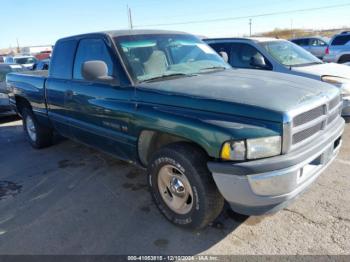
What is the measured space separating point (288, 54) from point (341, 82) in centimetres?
160

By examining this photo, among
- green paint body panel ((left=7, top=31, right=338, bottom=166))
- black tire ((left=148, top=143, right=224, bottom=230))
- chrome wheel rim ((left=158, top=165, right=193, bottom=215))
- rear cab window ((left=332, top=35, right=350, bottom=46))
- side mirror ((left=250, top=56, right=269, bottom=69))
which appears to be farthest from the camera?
rear cab window ((left=332, top=35, right=350, bottom=46))

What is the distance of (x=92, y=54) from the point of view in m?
3.98

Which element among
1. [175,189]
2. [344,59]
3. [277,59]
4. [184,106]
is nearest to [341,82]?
[277,59]

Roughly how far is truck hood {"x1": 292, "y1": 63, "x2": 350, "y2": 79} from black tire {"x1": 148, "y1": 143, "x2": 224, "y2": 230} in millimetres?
3831

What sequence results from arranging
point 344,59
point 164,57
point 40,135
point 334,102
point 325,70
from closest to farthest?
point 334,102 → point 164,57 → point 40,135 → point 325,70 → point 344,59

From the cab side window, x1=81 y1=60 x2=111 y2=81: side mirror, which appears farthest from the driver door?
x1=81 y1=60 x2=111 y2=81: side mirror

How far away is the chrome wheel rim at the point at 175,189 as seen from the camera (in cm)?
293

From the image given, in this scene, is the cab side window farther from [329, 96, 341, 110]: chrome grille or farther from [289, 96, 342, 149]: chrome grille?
[329, 96, 341, 110]: chrome grille

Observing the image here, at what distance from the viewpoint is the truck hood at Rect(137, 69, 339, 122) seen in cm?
250

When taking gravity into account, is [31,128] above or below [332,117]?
below

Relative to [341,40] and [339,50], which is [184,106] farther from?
[341,40]

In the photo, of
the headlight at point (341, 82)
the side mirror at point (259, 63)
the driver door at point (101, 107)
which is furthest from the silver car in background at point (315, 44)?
the driver door at point (101, 107)

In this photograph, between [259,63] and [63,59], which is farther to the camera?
[259,63]

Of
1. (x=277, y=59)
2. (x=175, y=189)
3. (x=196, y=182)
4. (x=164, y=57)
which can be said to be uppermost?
(x=164, y=57)
